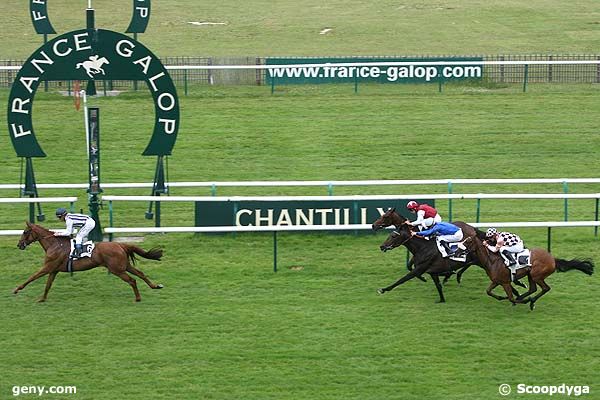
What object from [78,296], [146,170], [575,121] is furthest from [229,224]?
[575,121]

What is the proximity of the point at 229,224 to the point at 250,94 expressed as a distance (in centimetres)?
1244

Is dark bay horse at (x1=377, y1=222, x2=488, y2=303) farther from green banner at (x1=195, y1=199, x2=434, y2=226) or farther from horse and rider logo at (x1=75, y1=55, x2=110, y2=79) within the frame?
horse and rider logo at (x1=75, y1=55, x2=110, y2=79)

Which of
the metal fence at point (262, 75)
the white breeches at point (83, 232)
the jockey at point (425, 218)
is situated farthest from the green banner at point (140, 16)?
the jockey at point (425, 218)

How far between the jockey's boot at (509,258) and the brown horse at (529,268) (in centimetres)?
7

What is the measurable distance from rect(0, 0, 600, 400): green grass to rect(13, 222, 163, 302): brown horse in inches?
15.3

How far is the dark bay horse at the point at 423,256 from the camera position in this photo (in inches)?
632

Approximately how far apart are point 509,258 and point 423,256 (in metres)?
1.18

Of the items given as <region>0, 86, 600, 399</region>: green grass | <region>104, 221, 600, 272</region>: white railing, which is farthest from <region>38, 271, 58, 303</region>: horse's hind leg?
<region>104, 221, 600, 272</region>: white railing

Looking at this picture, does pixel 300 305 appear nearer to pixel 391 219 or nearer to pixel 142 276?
pixel 391 219

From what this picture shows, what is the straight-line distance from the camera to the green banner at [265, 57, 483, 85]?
31.3 metres

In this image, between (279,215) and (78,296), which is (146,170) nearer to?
(279,215)

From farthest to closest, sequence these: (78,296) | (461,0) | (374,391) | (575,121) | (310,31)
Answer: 1. (461,0)
2. (310,31)
3. (575,121)
4. (78,296)
5. (374,391)

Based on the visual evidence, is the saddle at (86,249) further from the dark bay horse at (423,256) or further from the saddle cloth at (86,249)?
the dark bay horse at (423,256)

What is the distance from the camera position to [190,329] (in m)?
15.1
